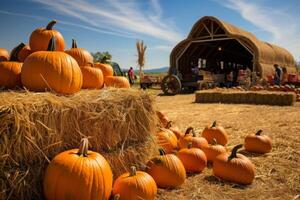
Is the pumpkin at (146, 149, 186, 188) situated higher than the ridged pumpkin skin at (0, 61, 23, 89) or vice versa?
the ridged pumpkin skin at (0, 61, 23, 89)

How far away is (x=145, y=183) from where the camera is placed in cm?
273

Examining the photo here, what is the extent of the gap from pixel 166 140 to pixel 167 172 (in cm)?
103

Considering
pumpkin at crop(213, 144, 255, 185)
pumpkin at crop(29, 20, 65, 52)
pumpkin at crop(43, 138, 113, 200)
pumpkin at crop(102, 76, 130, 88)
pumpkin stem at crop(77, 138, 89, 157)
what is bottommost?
pumpkin at crop(213, 144, 255, 185)

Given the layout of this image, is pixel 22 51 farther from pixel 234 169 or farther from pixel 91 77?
pixel 234 169

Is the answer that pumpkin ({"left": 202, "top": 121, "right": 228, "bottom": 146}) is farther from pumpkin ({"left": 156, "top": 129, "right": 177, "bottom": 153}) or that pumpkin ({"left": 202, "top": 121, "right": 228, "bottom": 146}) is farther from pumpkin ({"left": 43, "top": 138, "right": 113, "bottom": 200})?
pumpkin ({"left": 43, "top": 138, "right": 113, "bottom": 200})

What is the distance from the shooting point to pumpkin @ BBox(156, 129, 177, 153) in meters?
4.09

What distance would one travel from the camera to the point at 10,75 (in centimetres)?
323

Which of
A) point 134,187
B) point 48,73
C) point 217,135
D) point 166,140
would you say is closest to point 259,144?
point 217,135

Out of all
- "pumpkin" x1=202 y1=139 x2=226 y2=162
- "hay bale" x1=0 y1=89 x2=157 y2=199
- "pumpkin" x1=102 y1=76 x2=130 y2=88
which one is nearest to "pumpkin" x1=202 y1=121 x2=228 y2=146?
"pumpkin" x1=202 y1=139 x2=226 y2=162

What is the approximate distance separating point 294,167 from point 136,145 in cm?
206

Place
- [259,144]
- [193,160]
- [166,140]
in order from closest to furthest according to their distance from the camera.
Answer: [193,160] → [166,140] → [259,144]

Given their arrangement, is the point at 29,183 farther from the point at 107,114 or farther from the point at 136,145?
the point at 136,145

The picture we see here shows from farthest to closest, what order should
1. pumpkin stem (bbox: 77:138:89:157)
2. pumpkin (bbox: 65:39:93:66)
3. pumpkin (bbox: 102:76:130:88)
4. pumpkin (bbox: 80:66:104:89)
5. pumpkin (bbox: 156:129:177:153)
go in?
pumpkin (bbox: 102:76:130:88) < pumpkin (bbox: 156:129:177:153) < pumpkin (bbox: 65:39:93:66) < pumpkin (bbox: 80:66:104:89) < pumpkin stem (bbox: 77:138:89:157)

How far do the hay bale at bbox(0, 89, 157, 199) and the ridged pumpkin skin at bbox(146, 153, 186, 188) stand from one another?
0.20 meters
